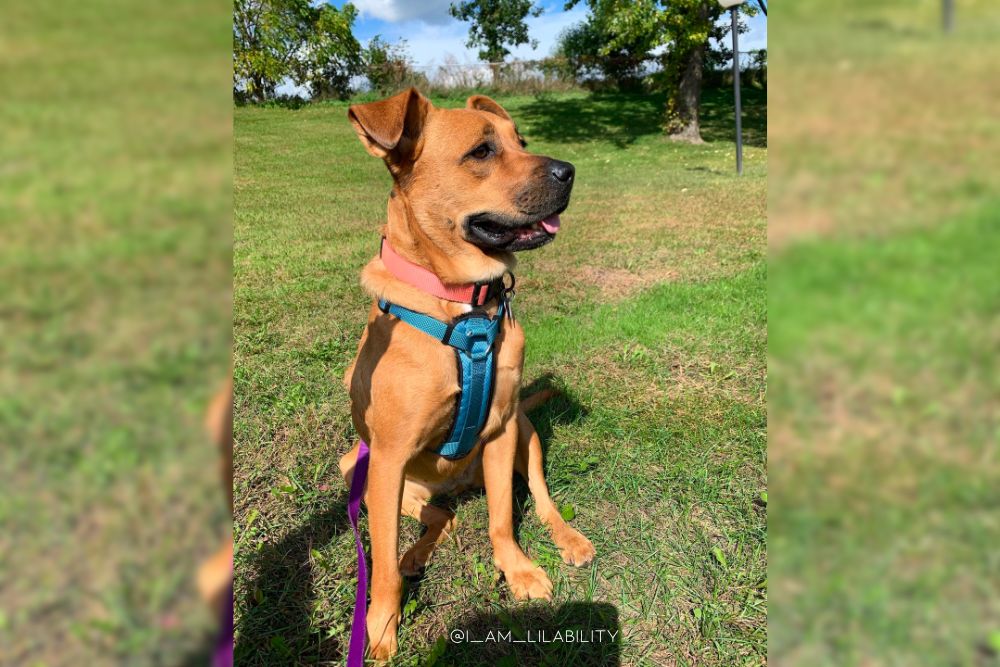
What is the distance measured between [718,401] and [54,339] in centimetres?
390

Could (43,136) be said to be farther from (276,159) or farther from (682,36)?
(682,36)

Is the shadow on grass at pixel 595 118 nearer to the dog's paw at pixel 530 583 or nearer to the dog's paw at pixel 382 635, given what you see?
the dog's paw at pixel 530 583

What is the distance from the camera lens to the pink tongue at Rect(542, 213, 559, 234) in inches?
111

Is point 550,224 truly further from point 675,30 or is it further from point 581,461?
point 675,30

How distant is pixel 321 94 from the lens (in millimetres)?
26531

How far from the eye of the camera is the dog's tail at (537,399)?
3723 millimetres

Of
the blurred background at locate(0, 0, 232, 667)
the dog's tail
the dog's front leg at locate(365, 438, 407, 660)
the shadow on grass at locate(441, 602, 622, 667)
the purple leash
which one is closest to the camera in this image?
the blurred background at locate(0, 0, 232, 667)

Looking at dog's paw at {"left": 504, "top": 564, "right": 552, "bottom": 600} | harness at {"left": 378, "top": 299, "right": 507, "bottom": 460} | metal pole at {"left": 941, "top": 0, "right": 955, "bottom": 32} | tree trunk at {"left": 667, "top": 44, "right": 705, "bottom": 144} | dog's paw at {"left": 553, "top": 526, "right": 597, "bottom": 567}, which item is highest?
tree trunk at {"left": 667, "top": 44, "right": 705, "bottom": 144}

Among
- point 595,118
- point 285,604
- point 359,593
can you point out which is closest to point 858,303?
point 359,593

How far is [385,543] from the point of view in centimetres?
249

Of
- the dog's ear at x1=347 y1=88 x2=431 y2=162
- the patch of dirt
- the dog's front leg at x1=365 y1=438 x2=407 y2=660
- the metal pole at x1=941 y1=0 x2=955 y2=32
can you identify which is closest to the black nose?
the dog's ear at x1=347 y1=88 x2=431 y2=162

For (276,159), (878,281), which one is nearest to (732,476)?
(878,281)

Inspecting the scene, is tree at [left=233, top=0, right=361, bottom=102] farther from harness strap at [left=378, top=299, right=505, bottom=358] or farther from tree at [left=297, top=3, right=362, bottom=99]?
harness strap at [left=378, top=299, right=505, bottom=358]

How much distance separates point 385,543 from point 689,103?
2204cm
